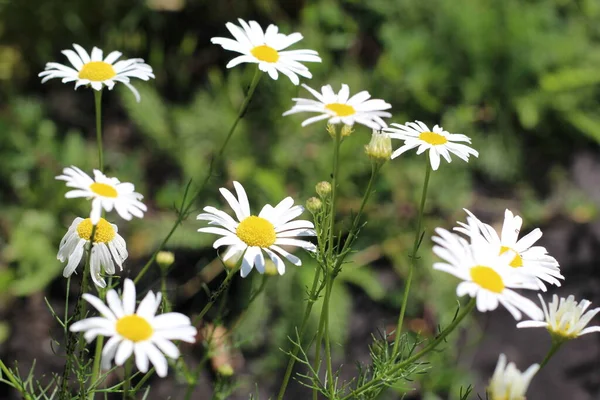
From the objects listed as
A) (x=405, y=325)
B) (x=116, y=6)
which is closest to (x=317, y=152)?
(x=405, y=325)

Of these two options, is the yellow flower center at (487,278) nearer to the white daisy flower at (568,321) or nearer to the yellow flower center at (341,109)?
the white daisy flower at (568,321)

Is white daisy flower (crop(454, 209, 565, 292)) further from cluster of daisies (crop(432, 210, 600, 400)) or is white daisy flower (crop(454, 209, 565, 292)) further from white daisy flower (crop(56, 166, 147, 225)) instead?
white daisy flower (crop(56, 166, 147, 225))

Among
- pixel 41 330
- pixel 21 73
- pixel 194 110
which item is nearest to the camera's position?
pixel 41 330

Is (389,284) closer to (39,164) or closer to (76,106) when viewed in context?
(39,164)

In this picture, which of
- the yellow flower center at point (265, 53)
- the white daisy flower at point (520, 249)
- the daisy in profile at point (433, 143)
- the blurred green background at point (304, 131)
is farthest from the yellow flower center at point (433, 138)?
the blurred green background at point (304, 131)

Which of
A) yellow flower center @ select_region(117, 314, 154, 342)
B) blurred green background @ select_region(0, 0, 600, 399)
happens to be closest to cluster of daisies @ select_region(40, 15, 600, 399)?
yellow flower center @ select_region(117, 314, 154, 342)

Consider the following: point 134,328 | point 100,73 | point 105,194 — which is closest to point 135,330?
point 134,328
